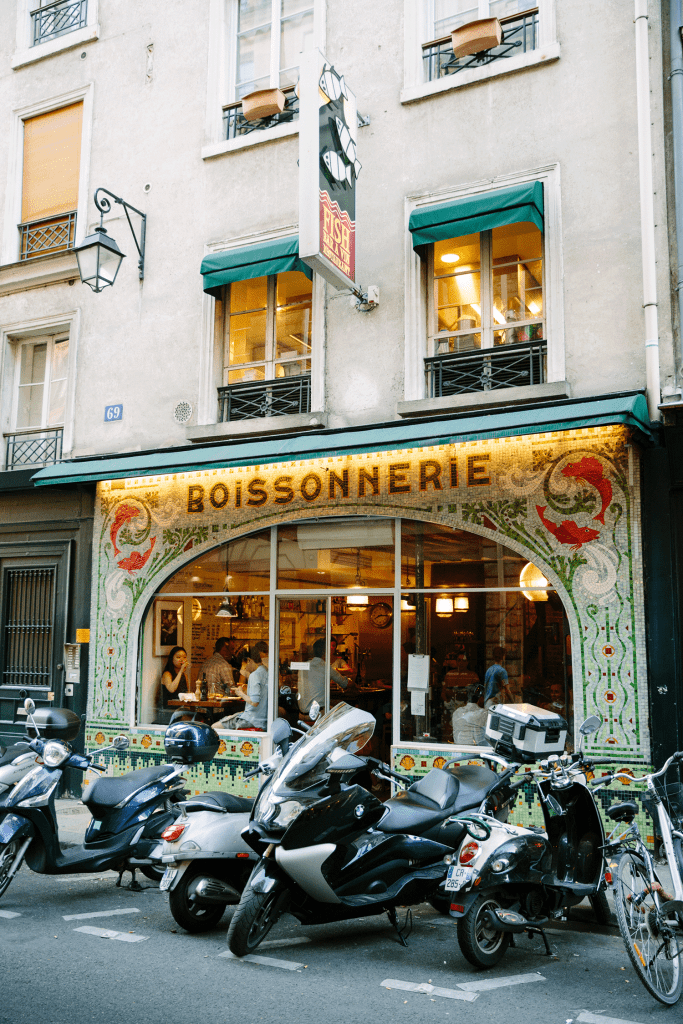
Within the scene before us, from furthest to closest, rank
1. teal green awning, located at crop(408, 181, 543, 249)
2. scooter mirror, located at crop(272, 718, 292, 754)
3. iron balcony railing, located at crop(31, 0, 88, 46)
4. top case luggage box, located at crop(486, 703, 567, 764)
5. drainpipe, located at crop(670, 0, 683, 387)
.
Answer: iron balcony railing, located at crop(31, 0, 88, 46), teal green awning, located at crop(408, 181, 543, 249), drainpipe, located at crop(670, 0, 683, 387), scooter mirror, located at crop(272, 718, 292, 754), top case luggage box, located at crop(486, 703, 567, 764)

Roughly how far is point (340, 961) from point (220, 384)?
278 inches

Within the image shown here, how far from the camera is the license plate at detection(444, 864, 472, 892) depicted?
5.15 metres

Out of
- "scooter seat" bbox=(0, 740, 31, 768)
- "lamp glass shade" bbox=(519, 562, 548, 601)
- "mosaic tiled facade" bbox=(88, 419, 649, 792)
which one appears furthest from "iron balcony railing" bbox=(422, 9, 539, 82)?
"scooter seat" bbox=(0, 740, 31, 768)

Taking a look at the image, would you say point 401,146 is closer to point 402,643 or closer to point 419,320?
point 419,320

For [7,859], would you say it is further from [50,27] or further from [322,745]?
[50,27]

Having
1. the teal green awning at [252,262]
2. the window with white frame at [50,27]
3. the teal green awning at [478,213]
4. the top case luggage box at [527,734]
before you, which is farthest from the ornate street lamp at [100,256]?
the top case luggage box at [527,734]

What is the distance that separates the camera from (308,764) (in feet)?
17.6

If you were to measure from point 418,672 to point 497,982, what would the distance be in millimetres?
4416

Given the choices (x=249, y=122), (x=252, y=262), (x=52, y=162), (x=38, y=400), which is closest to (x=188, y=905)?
(x=252, y=262)

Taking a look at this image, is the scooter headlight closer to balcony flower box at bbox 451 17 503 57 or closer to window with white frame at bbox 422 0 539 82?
window with white frame at bbox 422 0 539 82

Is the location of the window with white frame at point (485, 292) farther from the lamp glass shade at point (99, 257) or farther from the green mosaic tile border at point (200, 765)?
the green mosaic tile border at point (200, 765)

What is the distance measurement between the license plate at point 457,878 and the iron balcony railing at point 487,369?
5.19 metres

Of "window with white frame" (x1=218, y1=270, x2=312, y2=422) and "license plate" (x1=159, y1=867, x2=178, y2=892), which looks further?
"window with white frame" (x1=218, y1=270, x2=312, y2=422)

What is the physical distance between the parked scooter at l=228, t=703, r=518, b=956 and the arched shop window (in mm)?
3233
